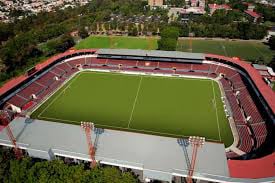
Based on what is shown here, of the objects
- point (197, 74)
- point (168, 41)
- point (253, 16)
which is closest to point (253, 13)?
point (253, 16)

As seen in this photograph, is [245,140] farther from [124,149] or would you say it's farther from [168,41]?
[168,41]

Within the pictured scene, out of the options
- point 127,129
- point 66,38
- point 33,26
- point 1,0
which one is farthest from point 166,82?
point 1,0

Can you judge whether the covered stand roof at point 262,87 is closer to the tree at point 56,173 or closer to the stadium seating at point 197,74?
the stadium seating at point 197,74

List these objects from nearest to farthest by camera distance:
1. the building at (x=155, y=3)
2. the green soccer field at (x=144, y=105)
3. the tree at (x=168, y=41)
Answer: the green soccer field at (x=144, y=105) → the tree at (x=168, y=41) → the building at (x=155, y=3)

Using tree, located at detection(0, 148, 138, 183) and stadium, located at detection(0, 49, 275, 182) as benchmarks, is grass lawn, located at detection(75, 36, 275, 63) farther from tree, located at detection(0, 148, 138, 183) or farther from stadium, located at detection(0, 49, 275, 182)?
tree, located at detection(0, 148, 138, 183)

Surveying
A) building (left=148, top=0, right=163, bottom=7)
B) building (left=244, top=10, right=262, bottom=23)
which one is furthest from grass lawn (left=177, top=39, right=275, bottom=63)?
building (left=148, top=0, right=163, bottom=7)

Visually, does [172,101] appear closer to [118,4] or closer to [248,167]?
[248,167]

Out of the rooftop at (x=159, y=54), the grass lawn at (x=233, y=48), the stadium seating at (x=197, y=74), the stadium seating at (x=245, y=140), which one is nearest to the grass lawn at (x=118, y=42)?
the grass lawn at (x=233, y=48)

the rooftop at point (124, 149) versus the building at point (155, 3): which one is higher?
the building at point (155, 3)
